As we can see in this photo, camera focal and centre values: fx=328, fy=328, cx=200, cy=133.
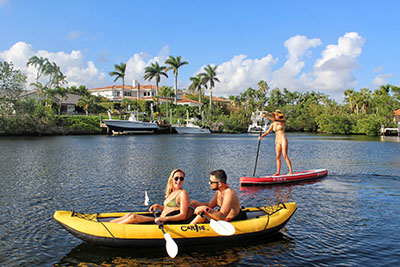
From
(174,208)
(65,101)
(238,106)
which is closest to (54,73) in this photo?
(65,101)

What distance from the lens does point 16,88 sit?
5378 cm

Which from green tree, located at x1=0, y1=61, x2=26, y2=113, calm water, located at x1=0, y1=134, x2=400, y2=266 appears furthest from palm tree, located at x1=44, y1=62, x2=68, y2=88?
calm water, located at x1=0, y1=134, x2=400, y2=266

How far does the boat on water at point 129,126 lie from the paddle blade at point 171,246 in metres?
58.5

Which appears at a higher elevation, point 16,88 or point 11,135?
point 16,88

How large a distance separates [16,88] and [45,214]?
51.3 m

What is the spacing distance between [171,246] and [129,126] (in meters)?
61.4

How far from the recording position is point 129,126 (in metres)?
66.3

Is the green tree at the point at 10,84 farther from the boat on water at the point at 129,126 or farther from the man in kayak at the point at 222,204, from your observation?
the man in kayak at the point at 222,204

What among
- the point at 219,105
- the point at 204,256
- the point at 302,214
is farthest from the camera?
the point at 219,105

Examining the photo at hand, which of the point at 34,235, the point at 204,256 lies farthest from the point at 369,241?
the point at 34,235

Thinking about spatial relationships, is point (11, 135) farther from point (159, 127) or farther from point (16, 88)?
point (159, 127)

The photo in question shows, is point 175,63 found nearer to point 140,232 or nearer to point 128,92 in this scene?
point 128,92

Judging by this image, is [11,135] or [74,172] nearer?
[74,172]

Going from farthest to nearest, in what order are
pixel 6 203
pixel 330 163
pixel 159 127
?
pixel 159 127
pixel 330 163
pixel 6 203
